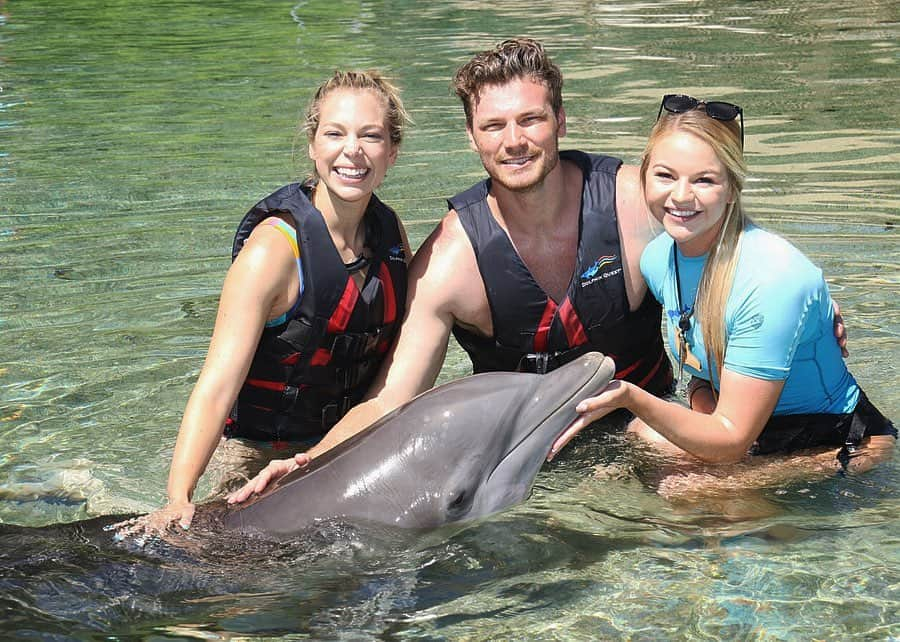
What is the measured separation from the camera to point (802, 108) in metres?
12.8

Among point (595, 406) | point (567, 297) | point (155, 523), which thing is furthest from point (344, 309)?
point (595, 406)

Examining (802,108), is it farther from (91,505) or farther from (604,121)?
(91,505)

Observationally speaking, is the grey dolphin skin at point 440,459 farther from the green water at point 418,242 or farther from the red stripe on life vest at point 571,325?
the red stripe on life vest at point 571,325

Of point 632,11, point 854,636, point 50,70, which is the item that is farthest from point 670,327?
point 632,11

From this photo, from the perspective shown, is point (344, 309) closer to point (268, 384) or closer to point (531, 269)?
point (268, 384)

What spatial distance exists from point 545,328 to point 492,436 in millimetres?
1454

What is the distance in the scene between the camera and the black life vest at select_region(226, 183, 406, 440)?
5496 mm

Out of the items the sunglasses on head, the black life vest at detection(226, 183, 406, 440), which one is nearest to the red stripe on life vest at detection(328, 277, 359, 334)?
the black life vest at detection(226, 183, 406, 440)

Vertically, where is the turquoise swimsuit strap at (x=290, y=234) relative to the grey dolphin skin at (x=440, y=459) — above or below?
above

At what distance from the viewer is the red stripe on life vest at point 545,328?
19.4 ft

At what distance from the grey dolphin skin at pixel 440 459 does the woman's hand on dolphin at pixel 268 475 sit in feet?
0.20

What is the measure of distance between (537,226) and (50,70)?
12941 mm

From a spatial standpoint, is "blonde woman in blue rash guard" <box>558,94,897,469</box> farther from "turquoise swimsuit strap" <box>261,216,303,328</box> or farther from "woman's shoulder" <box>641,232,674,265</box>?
"turquoise swimsuit strap" <box>261,216,303,328</box>

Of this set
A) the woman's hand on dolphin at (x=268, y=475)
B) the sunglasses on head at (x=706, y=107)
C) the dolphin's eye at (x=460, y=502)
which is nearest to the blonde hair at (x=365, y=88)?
the sunglasses on head at (x=706, y=107)
